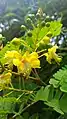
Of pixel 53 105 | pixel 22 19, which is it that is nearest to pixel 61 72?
pixel 53 105

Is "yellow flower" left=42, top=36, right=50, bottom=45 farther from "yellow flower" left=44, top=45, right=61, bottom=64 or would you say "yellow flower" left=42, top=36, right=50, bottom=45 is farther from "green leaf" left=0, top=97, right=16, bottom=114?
"green leaf" left=0, top=97, right=16, bottom=114

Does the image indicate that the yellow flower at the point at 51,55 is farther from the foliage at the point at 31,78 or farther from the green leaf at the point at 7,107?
the green leaf at the point at 7,107

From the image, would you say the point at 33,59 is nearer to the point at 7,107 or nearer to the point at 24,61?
the point at 24,61

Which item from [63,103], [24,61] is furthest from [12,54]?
[63,103]

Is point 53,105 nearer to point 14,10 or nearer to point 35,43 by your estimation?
point 35,43

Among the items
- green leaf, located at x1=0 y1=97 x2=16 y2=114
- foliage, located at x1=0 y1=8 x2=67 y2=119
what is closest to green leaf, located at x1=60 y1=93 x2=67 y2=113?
foliage, located at x1=0 y1=8 x2=67 y2=119

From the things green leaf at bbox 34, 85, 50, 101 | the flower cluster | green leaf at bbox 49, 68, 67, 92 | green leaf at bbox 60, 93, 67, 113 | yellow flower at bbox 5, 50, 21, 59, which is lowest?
green leaf at bbox 60, 93, 67, 113

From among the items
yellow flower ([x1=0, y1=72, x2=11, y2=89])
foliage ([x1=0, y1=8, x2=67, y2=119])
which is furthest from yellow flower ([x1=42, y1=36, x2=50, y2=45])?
yellow flower ([x1=0, y1=72, x2=11, y2=89])

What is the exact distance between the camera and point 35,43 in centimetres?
69

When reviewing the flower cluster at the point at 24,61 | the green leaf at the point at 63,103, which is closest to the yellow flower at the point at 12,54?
the flower cluster at the point at 24,61

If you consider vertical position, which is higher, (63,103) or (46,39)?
(46,39)

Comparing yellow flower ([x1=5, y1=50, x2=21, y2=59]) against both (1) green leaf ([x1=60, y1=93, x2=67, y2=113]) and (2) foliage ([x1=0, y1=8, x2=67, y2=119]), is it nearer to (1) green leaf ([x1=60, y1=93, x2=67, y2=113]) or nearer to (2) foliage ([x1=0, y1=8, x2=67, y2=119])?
(2) foliage ([x1=0, y1=8, x2=67, y2=119])

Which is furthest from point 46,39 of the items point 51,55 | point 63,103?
point 63,103

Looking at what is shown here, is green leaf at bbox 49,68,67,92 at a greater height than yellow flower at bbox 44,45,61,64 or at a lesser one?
lesser
